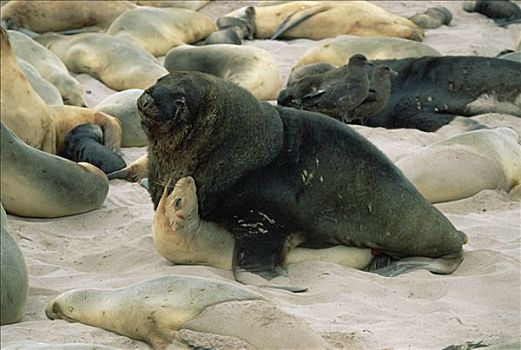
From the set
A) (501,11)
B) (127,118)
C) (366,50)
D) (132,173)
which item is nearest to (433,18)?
(501,11)

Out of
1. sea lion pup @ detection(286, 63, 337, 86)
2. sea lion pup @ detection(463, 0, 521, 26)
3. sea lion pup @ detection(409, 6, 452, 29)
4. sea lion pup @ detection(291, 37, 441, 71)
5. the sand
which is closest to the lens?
the sand

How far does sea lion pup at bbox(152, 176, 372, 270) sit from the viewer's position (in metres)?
5.10

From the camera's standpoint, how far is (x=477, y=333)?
4.54 m

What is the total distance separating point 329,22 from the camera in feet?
39.6

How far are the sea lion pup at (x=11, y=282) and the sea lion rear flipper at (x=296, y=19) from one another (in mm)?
8025

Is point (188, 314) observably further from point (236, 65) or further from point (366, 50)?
point (366, 50)

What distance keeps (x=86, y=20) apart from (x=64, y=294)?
7.34 m

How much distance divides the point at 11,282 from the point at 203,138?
130cm

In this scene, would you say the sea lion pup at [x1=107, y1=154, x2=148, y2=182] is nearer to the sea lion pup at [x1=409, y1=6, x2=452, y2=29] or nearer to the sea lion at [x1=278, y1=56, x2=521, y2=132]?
the sea lion at [x1=278, y1=56, x2=521, y2=132]

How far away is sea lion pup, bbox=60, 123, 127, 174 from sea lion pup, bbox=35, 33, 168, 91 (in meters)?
1.95

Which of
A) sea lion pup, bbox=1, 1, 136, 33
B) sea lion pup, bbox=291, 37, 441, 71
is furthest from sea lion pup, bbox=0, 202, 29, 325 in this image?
sea lion pup, bbox=1, 1, 136, 33

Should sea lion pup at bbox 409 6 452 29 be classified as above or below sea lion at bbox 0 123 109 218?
below

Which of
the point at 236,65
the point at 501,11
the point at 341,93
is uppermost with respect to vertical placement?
the point at 341,93

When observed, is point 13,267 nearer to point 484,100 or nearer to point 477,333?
point 477,333
